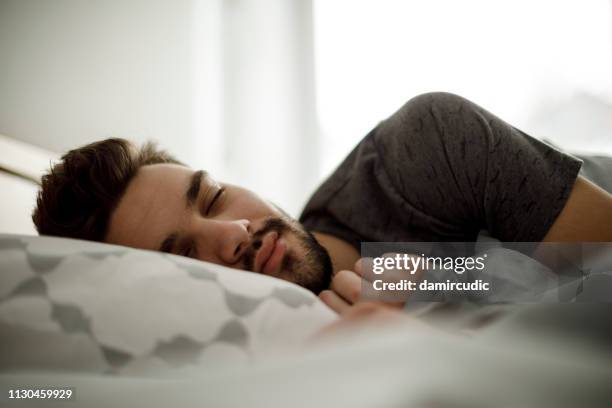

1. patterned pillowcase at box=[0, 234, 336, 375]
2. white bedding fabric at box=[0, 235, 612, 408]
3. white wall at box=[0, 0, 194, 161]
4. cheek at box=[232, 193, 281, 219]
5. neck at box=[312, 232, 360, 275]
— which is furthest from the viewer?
white wall at box=[0, 0, 194, 161]

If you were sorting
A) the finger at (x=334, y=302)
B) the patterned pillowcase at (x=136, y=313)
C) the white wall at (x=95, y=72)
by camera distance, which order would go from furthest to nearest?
the white wall at (x=95, y=72) → the finger at (x=334, y=302) → the patterned pillowcase at (x=136, y=313)

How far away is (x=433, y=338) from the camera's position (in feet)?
0.97

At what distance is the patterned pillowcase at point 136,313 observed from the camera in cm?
39

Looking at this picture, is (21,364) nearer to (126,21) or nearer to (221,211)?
(221,211)

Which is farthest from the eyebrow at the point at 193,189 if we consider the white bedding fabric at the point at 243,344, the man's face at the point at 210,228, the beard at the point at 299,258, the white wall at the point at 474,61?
the white wall at the point at 474,61

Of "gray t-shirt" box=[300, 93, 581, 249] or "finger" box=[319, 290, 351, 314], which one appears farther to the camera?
"gray t-shirt" box=[300, 93, 581, 249]

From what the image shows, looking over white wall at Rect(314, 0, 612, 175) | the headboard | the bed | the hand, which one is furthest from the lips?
white wall at Rect(314, 0, 612, 175)

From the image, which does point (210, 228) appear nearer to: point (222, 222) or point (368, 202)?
point (222, 222)

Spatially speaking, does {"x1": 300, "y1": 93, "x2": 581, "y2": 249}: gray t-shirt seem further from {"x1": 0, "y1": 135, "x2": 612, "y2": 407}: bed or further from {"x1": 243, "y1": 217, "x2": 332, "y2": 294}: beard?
{"x1": 0, "y1": 135, "x2": 612, "y2": 407}: bed

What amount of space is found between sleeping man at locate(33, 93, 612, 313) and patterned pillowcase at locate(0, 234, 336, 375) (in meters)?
0.19

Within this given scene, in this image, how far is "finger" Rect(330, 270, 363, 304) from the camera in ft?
1.98

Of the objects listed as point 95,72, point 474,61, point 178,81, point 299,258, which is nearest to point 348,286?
point 299,258

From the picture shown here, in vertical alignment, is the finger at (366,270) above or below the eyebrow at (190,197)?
below

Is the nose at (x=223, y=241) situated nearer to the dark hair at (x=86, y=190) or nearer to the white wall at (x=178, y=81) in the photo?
the dark hair at (x=86, y=190)
